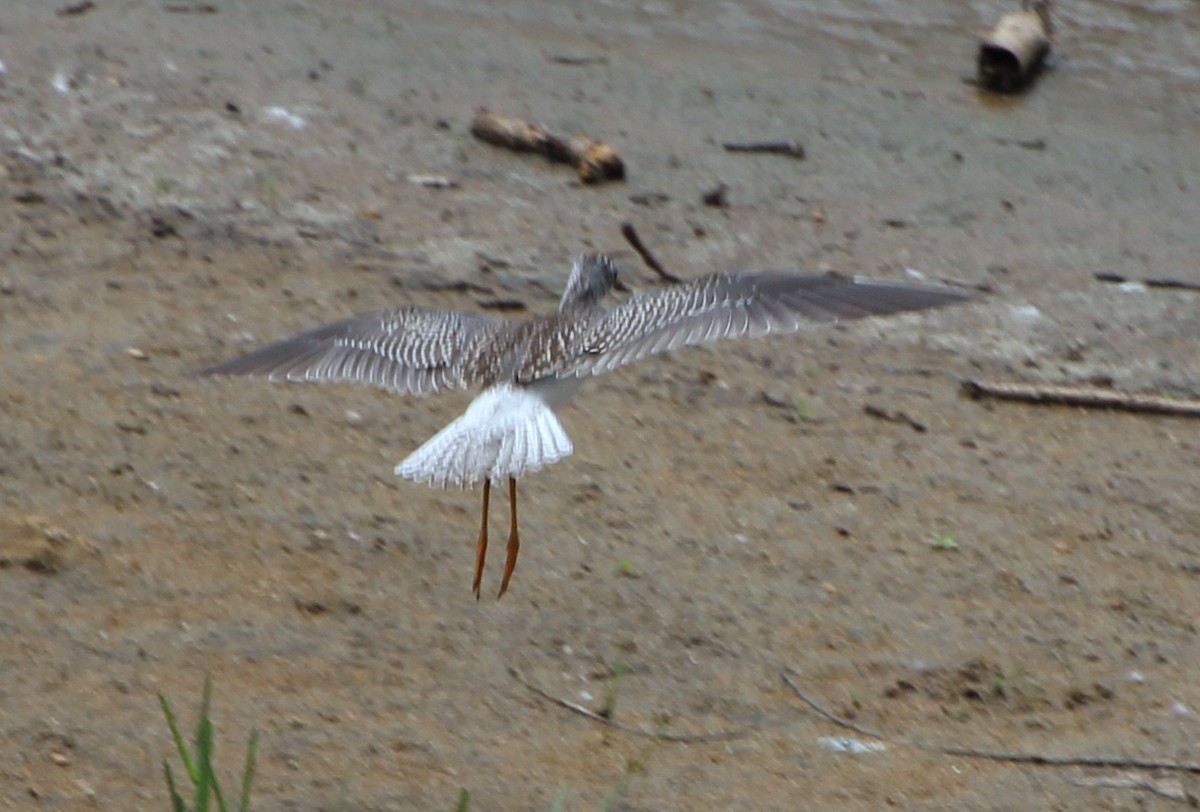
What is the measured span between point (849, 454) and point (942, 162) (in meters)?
3.67

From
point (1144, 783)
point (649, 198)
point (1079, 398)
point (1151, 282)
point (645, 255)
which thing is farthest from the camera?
point (649, 198)

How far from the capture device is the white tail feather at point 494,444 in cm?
464

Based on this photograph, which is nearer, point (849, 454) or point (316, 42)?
point (849, 454)

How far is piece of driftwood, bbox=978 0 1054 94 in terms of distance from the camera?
36.4 feet

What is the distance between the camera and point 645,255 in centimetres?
714

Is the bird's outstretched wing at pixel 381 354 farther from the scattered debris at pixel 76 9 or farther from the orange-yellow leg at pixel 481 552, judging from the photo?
the scattered debris at pixel 76 9

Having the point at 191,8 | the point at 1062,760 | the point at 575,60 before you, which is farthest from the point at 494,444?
the point at 191,8

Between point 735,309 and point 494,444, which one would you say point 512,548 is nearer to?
point 494,444

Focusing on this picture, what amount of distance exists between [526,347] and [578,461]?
939mm

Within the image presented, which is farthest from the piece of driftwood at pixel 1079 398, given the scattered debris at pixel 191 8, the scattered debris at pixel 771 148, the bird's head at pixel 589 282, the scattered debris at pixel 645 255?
the scattered debris at pixel 191 8

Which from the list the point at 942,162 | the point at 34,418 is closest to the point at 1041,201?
the point at 942,162

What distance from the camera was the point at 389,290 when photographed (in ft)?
23.6

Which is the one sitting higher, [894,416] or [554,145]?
[554,145]

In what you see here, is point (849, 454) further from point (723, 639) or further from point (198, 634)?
point (198, 634)
